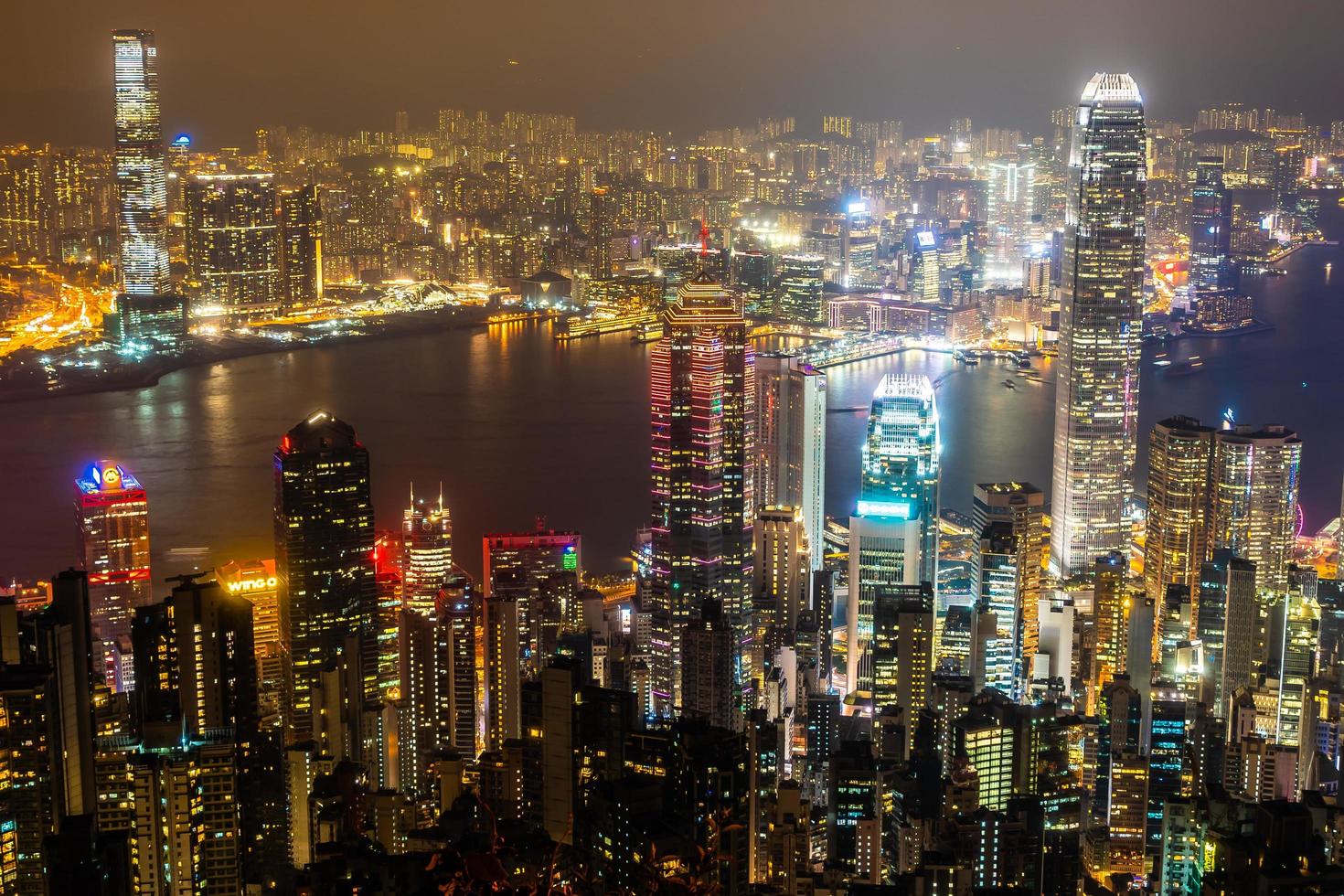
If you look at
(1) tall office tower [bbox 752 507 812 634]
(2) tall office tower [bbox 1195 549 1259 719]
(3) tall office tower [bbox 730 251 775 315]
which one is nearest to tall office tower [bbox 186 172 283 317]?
(3) tall office tower [bbox 730 251 775 315]

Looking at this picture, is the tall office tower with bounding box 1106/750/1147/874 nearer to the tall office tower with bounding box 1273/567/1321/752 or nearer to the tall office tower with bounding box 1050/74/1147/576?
the tall office tower with bounding box 1273/567/1321/752

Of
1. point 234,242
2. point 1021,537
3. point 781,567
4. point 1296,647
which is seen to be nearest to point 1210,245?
point 1021,537

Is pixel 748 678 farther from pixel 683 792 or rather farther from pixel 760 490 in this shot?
pixel 683 792

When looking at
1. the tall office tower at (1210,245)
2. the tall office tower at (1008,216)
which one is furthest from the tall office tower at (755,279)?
the tall office tower at (1210,245)

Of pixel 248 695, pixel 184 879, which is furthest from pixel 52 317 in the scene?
pixel 184 879

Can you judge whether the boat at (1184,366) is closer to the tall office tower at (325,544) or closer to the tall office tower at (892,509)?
the tall office tower at (892,509)

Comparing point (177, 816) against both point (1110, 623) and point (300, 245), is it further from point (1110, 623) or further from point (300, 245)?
point (300, 245)
